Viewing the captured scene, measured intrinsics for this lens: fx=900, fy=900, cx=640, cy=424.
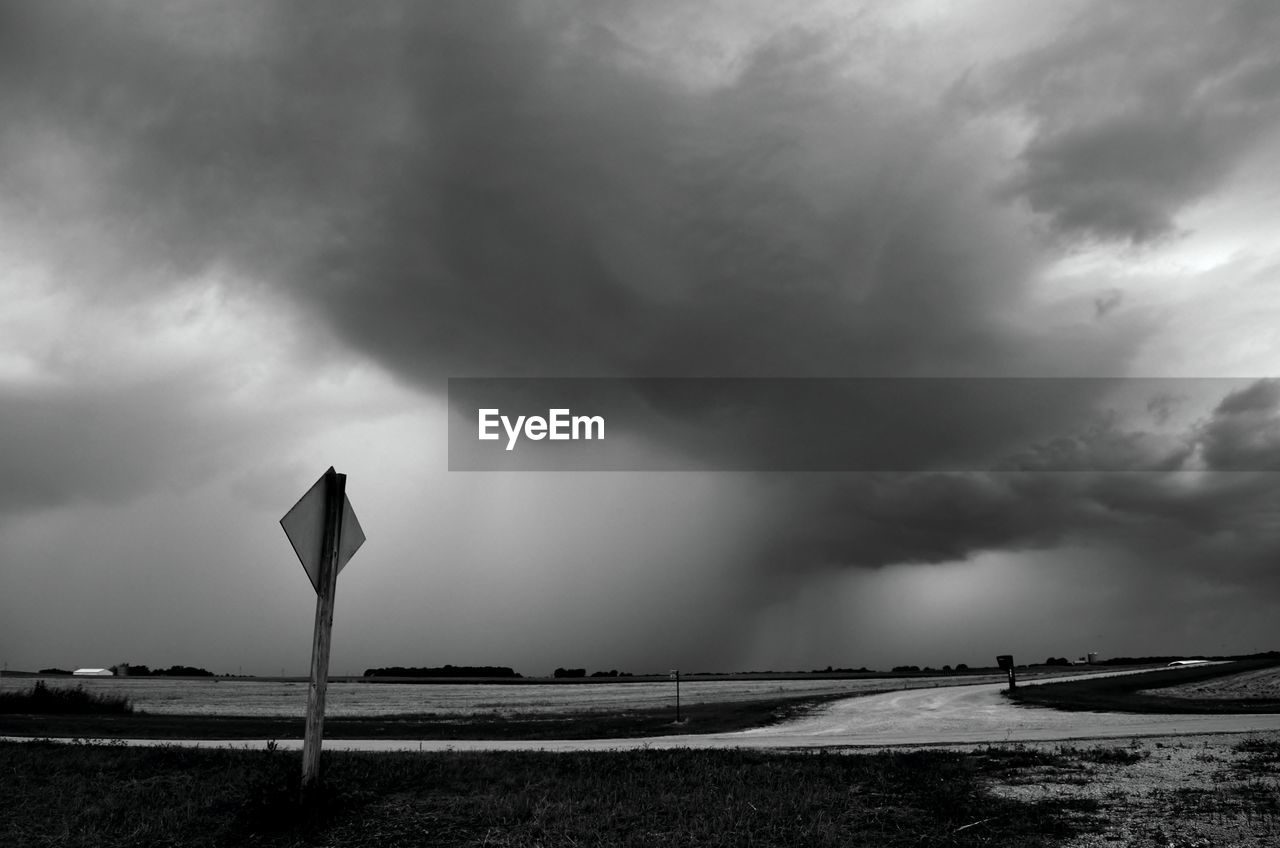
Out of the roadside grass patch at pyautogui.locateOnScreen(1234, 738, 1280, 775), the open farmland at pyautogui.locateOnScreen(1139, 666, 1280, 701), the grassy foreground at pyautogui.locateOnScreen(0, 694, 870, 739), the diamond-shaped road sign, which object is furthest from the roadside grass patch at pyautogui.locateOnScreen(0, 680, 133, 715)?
the open farmland at pyautogui.locateOnScreen(1139, 666, 1280, 701)

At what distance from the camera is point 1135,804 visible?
36.2ft

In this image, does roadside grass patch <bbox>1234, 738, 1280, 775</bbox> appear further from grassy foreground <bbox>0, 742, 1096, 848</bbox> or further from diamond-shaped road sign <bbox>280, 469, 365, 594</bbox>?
diamond-shaped road sign <bbox>280, 469, 365, 594</bbox>

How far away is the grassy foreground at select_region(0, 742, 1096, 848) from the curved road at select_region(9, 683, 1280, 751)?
665 cm

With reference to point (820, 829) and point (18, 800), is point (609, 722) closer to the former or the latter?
point (18, 800)

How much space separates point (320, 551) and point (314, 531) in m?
0.27

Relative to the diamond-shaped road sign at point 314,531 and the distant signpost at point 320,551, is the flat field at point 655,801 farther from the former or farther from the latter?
the diamond-shaped road sign at point 314,531

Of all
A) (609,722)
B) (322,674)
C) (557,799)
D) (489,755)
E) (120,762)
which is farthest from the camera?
(609,722)

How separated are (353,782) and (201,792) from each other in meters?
2.37

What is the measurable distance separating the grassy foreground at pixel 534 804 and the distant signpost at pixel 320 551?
64 cm

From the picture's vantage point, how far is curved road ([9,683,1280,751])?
880 inches

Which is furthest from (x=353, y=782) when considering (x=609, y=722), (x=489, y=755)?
(x=609, y=722)

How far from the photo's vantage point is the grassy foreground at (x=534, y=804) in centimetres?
975

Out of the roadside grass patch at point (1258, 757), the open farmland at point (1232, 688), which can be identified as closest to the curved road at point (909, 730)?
the roadside grass patch at point (1258, 757)

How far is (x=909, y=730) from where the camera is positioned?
2972 cm
